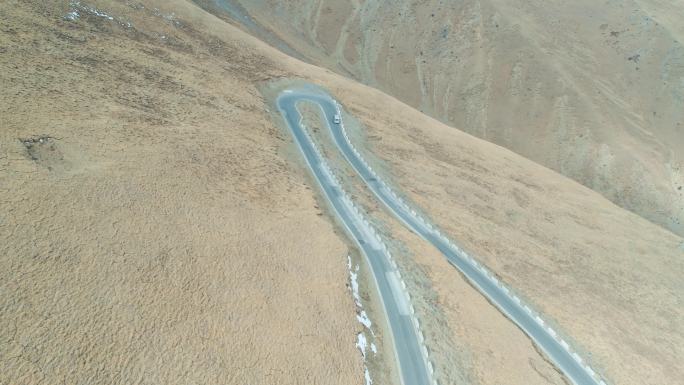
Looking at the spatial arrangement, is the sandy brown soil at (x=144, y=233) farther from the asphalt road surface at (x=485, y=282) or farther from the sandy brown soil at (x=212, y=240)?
the asphalt road surface at (x=485, y=282)

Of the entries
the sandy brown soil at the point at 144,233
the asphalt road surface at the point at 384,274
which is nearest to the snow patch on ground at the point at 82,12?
the sandy brown soil at the point at 144,233

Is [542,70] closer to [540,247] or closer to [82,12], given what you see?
[540,247]

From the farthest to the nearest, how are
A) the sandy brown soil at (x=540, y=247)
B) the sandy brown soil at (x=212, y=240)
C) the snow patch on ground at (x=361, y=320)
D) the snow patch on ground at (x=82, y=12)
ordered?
the snow patch on ground at (x=82, y=12) → the sandy brown soil at (x=540, y=247) → the snow patch on ground at (x=361, y=320) → the sandy brown soil at (x=212, y=240)

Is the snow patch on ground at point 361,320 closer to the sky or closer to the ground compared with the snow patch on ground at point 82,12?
closer to the ground

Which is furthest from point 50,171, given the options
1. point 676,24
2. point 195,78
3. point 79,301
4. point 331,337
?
point 676,24

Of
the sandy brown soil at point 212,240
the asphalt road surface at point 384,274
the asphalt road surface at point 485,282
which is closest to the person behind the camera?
the sandy brown soil at point 212,240

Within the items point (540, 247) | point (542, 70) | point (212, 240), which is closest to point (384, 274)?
point (212, 240)
